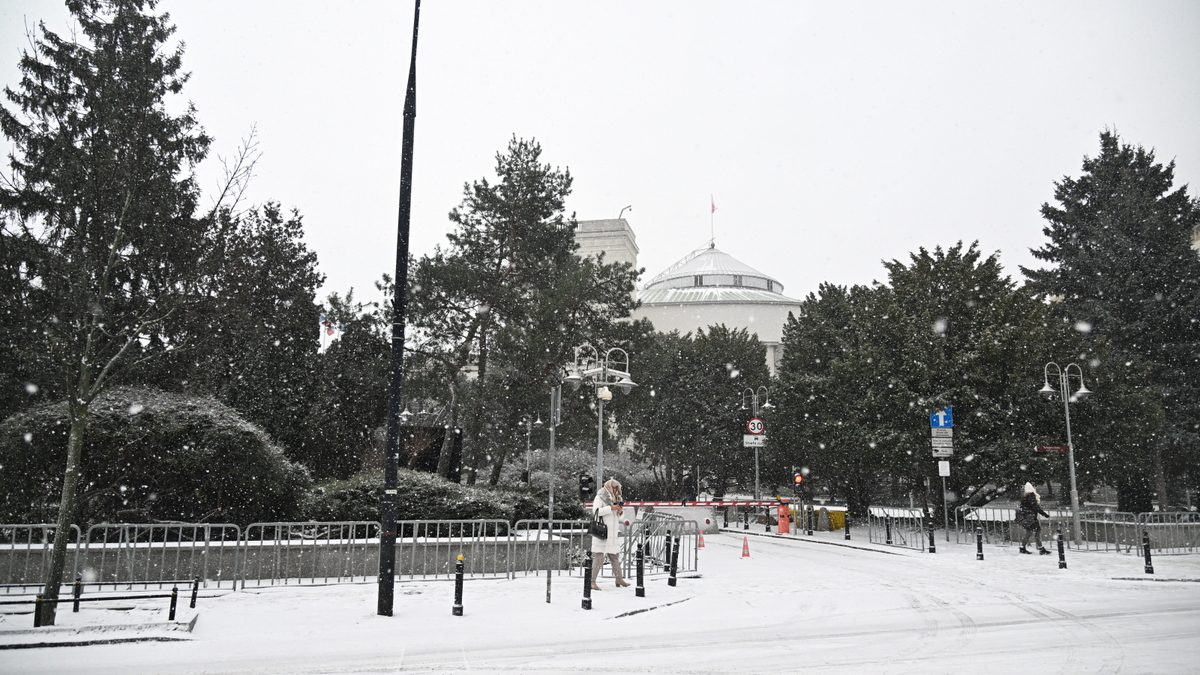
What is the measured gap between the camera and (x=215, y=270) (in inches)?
464

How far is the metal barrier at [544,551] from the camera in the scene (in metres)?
15.3

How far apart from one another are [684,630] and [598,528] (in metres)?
3.32

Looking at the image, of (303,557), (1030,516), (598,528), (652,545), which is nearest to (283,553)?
(303,557)

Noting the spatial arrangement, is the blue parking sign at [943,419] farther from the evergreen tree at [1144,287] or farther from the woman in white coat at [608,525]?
the woman in white coat at [608,525]

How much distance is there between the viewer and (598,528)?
13125mm

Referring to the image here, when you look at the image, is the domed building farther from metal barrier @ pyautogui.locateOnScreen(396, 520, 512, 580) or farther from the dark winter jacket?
metal barrier @ pyautogui.locateOnScreen(396, 520, 512, 580)

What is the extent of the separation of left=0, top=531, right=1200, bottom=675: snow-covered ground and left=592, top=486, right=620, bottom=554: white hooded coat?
0.68 m

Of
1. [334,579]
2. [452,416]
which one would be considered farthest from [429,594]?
[452,416]

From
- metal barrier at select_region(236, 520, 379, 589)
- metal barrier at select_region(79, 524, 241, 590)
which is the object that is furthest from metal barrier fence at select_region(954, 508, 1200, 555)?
metal barrier at select_region(79, 524, 241, 590)

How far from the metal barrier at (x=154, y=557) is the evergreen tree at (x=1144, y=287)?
3090 cm

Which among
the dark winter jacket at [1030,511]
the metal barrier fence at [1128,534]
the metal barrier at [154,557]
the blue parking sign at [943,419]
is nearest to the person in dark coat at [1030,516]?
the dark winter jacket at [1030,511]

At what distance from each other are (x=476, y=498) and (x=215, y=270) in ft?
23.6

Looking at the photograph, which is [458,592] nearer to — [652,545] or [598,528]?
[598,528]

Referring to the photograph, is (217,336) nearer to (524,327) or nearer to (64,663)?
(64,663)
